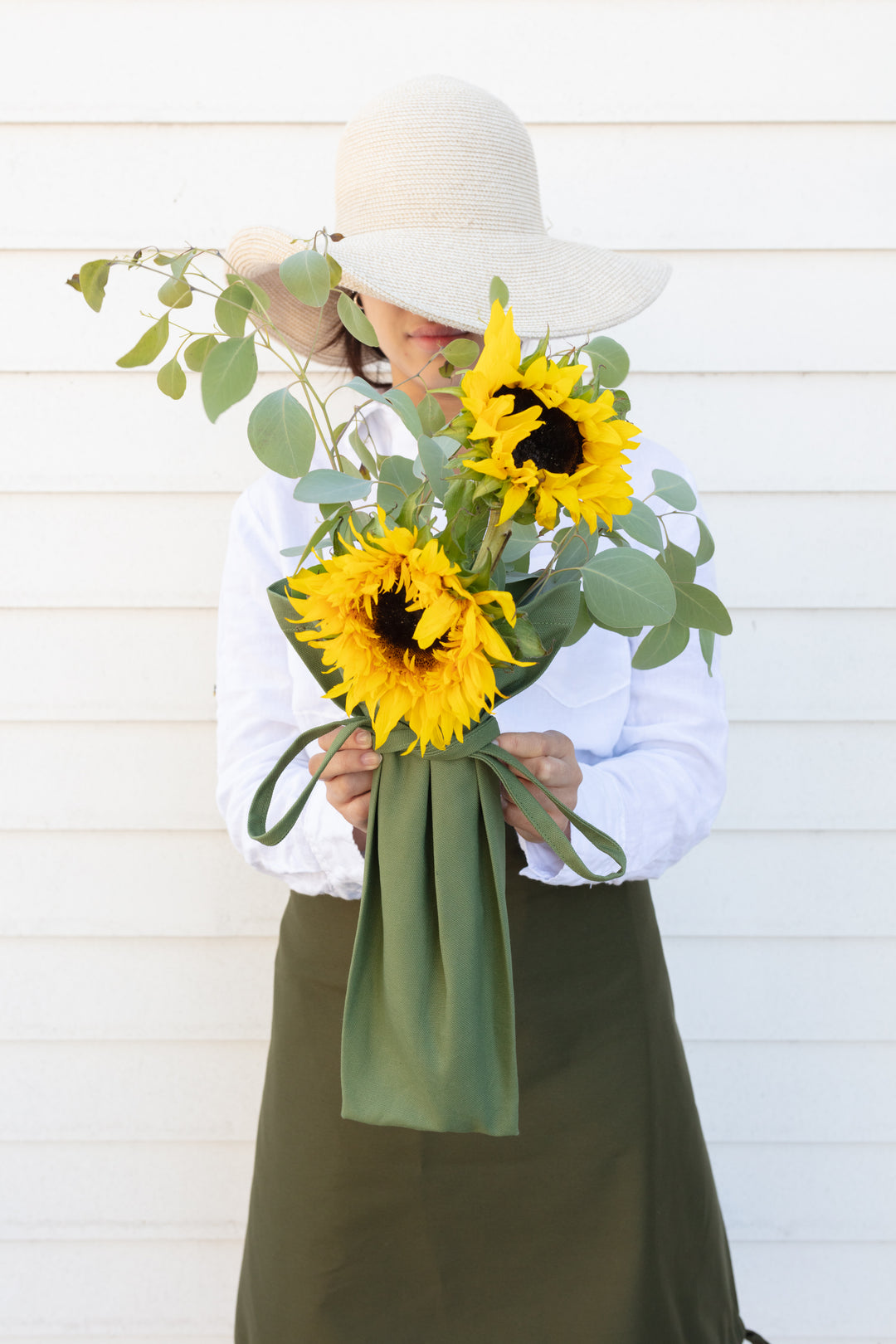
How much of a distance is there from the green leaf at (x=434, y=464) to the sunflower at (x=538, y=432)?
47mm

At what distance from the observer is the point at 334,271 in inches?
24.7

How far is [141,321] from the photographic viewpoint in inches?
49.6

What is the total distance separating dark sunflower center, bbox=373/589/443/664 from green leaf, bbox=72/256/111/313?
26 centimetres

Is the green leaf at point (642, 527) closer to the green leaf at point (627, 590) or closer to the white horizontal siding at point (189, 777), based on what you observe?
the green leaf at point (627, 590)

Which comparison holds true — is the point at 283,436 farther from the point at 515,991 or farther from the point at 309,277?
the point at 515,991

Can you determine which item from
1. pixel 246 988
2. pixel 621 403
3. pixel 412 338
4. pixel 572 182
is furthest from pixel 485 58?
pixel 246 988

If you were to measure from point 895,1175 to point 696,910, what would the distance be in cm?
47

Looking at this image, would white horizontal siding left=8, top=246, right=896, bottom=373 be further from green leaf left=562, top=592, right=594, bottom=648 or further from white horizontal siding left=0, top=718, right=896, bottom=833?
green leaf left=562, top=592, right=594, bottom=648

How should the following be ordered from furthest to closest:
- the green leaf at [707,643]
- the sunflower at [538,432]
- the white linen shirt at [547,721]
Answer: the white linen shirt at [547,721] < the green leaf at [707,643] < the sunflower at [538,432]

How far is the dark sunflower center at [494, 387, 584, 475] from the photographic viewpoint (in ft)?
1.59

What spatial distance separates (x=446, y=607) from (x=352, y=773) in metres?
0.24

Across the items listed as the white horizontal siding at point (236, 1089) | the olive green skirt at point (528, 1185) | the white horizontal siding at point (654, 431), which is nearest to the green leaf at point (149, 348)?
the olive green skirt at point (528, 1185)

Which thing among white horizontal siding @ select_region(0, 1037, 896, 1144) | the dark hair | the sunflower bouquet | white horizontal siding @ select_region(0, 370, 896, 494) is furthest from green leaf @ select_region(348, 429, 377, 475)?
white horizontal siding @ select_region(0, 1037, 896, 1144)

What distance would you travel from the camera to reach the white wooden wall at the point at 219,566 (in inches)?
48.0
